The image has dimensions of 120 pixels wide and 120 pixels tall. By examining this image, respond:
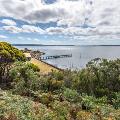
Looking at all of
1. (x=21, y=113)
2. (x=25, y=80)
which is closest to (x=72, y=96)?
(x=25, y=80)

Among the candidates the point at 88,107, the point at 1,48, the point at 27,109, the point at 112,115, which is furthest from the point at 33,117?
the point at 1,48

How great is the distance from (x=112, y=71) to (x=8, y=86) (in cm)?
992

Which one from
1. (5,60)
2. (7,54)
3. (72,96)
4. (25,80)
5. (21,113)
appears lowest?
(72,96)

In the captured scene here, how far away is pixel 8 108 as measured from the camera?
1160 cm

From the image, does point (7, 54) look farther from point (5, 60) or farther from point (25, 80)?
point (25, 80)

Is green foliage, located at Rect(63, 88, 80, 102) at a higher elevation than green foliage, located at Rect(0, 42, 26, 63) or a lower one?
lower

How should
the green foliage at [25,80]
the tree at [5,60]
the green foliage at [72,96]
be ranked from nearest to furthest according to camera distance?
the green foliage at [72,96] < the green foliage at [25,80] < the tree at [5,60]

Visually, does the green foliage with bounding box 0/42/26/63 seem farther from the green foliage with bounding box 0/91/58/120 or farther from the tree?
the green foliage with bounding box 0/91/58/120

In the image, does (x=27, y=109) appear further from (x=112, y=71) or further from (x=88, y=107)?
(x=112, y=71)

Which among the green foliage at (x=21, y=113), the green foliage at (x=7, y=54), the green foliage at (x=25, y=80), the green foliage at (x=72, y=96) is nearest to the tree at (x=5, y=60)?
the green foliage at (x=7, y=54)

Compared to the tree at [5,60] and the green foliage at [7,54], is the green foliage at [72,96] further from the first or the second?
the green foliage at [7,54]

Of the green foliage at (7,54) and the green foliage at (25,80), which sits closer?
the green foliage at (25,80)

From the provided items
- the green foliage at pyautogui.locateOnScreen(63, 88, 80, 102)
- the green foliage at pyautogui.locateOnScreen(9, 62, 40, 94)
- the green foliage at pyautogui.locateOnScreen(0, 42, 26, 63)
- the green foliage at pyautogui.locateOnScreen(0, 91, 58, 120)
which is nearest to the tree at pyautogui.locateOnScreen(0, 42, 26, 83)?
the green foliage at pyautogui.locateOnScreen(0, 42, 26, 63)

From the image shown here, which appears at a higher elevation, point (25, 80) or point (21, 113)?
point (21, 113)
